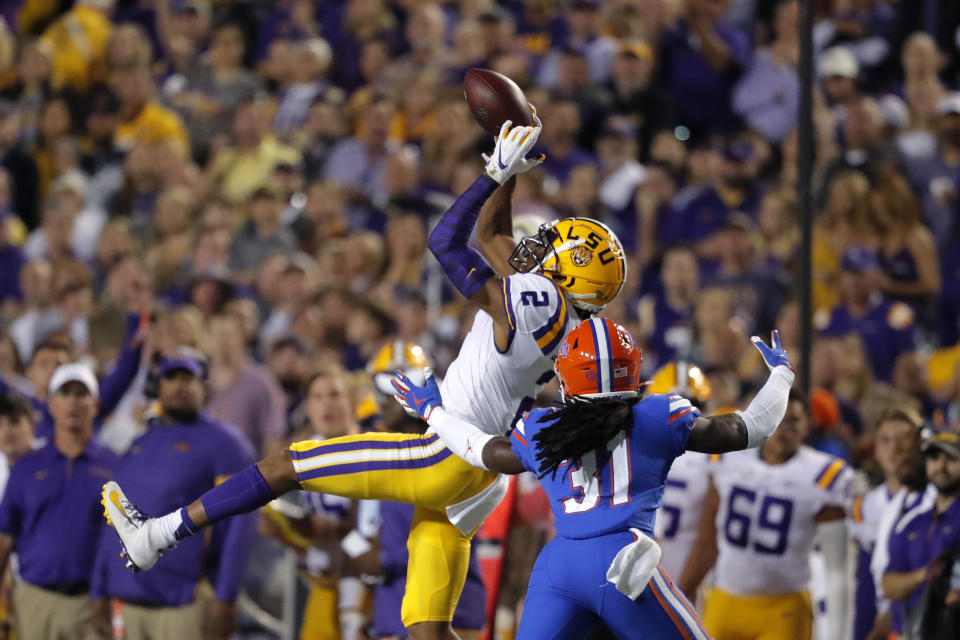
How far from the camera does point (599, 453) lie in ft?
17.8

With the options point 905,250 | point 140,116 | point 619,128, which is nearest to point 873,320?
point 905,250

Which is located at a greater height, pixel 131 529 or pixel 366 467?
pixel 366 467

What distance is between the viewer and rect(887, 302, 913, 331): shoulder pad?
10.0 m

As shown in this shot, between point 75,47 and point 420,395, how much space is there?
34.5 ft

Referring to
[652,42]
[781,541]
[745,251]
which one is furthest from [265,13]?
[781,541]

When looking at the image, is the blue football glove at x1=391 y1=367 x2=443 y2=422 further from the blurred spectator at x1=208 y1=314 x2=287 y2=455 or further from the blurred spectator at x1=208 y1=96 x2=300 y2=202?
the blurred spectator at x1=208 y1=96 x2=300 y2=202

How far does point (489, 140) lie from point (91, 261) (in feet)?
11.9

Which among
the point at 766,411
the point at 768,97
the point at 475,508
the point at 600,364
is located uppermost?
the point at 600,364

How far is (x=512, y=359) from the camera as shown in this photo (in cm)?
607

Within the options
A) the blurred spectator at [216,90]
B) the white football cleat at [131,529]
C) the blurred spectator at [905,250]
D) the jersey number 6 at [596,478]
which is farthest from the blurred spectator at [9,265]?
the jersey number 6 at [596,478]

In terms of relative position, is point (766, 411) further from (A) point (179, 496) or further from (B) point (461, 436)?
(A) point (179, 496)

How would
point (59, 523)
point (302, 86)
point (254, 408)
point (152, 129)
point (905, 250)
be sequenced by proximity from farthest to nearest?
point (302, 86)
point (152, 129)
point (905, 250)
point (254, 408)
point (59, 523)

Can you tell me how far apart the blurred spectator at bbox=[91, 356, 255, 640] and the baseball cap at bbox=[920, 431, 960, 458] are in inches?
129

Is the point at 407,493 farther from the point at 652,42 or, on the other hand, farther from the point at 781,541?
the point at 652,42
